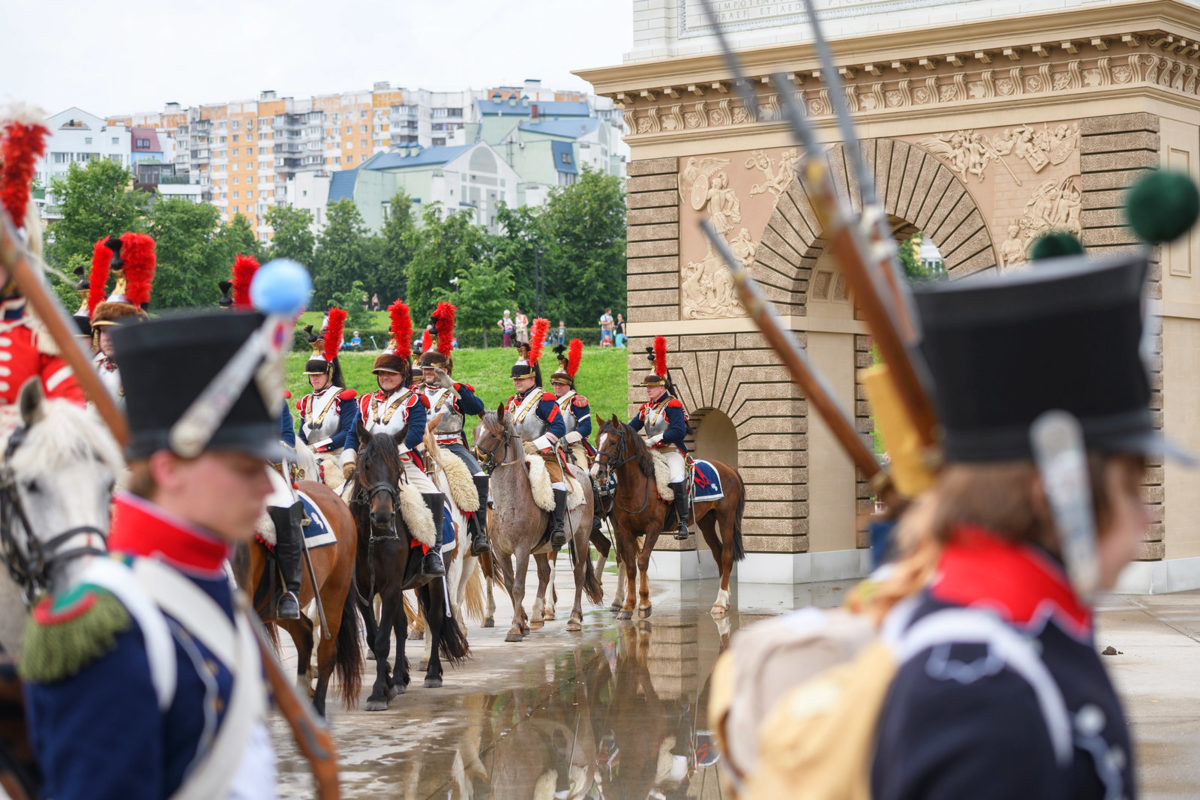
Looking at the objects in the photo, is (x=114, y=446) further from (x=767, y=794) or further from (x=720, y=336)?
(x=720, y=336)

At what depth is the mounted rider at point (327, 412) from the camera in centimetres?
1383

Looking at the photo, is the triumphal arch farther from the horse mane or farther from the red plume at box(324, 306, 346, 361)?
the horse mane

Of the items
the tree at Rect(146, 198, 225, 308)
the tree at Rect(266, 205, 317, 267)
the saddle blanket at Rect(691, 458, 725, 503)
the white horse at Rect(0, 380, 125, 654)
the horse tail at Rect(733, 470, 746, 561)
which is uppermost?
the tree at Rect(266, 205, 317, 267)

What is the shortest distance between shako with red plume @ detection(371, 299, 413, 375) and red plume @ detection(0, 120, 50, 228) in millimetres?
7789

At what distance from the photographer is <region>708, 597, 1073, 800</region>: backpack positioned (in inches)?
80.4

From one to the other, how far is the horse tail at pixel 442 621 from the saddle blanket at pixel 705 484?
603 cm

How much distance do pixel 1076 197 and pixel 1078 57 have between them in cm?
182

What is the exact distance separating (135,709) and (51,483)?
275 centimetres

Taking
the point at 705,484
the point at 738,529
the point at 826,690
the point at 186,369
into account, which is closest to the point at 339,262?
the point at 738,529

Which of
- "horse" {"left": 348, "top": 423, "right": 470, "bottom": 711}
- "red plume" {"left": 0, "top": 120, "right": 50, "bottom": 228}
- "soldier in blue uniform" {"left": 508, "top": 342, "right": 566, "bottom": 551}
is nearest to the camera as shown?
"red plume" {"left": 0, "top": 120, "right": 50, "bottom": 228}

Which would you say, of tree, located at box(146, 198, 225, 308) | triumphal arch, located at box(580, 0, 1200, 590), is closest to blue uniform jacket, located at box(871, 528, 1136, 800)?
triumphal arch, located at box(580, 0, 1200, 590)

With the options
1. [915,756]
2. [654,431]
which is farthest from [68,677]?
[654,431]

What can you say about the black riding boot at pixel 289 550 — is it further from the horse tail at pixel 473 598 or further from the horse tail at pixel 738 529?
the horse tail at pixel 738 529

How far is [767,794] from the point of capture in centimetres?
232
